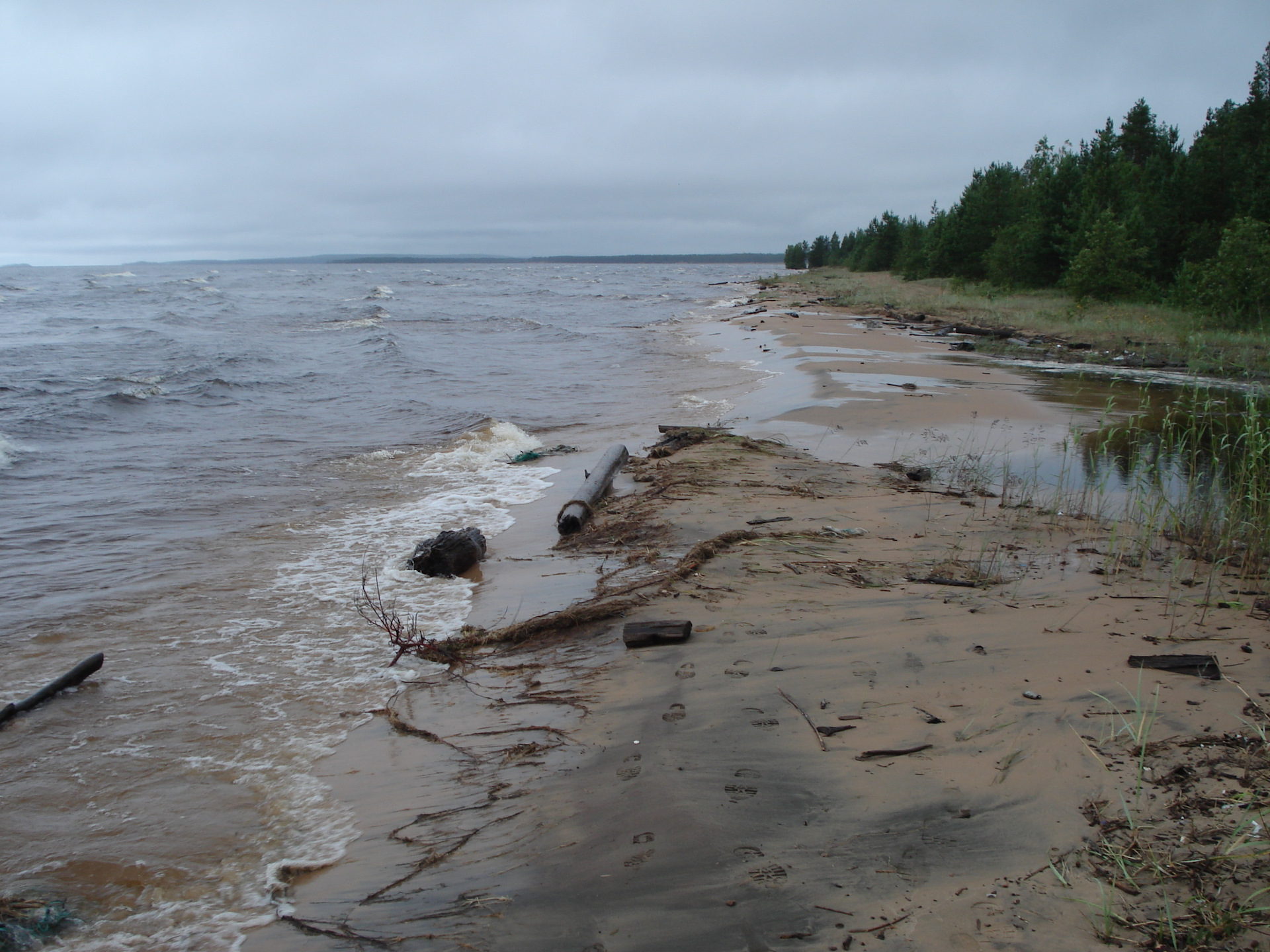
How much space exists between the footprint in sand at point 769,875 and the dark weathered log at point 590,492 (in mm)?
5026

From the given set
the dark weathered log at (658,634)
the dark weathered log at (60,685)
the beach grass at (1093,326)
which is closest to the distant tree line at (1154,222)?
the beach grass at (1093,326)

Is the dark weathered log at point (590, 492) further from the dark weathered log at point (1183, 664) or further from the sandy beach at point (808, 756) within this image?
the dark weathered log at point (1183, 664)

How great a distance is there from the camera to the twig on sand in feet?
10.7

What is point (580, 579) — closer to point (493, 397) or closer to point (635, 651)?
point (635, 651)

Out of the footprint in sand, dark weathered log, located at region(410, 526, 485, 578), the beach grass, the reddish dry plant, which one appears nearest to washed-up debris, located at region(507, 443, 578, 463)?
dark weathered log, located at region(410, 526, 485, 578)

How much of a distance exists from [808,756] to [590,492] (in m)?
5.22

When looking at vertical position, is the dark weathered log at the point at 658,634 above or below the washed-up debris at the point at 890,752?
below

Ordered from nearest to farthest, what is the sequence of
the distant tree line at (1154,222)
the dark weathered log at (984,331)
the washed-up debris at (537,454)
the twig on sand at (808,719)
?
1. the twig on sand at (808,719)
2. the washed-up debris at (537,454)
3. the distant tree line at (1154,222)
4. the dark weathered log at (984,331)

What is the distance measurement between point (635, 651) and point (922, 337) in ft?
71.4

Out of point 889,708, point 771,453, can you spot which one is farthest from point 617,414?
point 889,708

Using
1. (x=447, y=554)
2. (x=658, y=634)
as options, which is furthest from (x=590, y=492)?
(x=658, y=634)

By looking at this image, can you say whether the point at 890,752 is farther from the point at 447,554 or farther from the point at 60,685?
the point at 60,685

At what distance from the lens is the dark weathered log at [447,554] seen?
6.54 meters

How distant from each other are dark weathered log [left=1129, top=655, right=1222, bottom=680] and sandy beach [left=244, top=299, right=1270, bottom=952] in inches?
3.1
